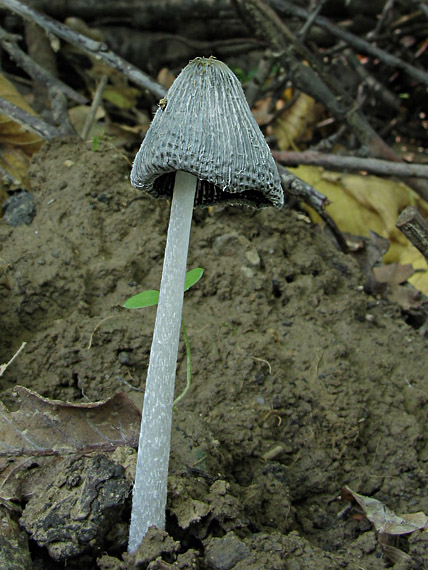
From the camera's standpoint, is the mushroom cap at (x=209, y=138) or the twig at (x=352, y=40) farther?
the twig at (x=352, y=40)

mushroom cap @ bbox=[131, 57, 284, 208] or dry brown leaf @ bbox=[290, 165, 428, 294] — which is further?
dry brown leaf @ bbox=[290, 165, 428, 294]

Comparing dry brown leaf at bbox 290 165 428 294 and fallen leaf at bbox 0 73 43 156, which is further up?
fallen leaf at bbox 0 73 43 156

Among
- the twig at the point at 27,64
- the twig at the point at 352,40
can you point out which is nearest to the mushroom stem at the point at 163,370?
the twig at the point at 27,64

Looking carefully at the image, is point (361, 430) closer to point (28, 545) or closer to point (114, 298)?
point (114, 298)

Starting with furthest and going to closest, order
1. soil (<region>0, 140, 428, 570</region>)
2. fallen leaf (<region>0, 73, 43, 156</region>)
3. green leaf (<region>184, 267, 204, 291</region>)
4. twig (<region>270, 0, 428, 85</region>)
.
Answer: twig (<region>270, 0, 428, 85</region>) < fallen leaf (<region>0, 73, 43, 156</region>) < green leaf (<region>184, 267, 204, 291</region>) < soil (<region>0, 140, 428, 570</region>)

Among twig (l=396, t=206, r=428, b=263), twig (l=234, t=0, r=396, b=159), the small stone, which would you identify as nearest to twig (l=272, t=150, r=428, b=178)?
twig (l=234, t=0, r=396, b=159)

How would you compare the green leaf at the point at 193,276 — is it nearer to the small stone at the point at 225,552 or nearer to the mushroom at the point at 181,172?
the mushroom at the point at 181,172

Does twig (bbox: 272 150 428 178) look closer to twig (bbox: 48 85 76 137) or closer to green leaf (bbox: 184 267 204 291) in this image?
twig (bbox: 48 85 76 137)
